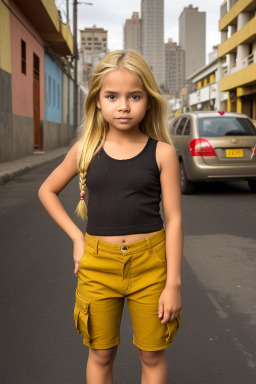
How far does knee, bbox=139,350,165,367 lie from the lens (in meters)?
1.92

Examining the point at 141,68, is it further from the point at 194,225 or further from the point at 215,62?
the point at 215,62

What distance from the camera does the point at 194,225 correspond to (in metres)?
6.48

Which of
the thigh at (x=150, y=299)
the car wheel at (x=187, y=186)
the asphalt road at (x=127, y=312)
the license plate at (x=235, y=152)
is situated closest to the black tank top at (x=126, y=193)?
the thigh at (x=150, y=299)

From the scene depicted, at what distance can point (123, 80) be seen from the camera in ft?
6.23

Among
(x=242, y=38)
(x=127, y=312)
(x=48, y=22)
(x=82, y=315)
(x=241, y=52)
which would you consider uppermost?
(x=242, y=38)

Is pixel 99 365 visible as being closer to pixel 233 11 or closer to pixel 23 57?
pixel 23 57

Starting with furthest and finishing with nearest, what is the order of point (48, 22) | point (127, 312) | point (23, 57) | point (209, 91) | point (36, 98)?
1. point (209, 91)
2. point (36, 98)
3. point (48, 22)
4. point (23, 57)
5. point (127, 312)

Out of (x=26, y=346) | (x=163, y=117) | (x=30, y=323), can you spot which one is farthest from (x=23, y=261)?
(x=163, y=117)

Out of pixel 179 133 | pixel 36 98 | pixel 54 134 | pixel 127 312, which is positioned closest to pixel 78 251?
pixel 127 312

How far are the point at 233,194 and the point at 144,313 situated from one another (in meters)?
7.93

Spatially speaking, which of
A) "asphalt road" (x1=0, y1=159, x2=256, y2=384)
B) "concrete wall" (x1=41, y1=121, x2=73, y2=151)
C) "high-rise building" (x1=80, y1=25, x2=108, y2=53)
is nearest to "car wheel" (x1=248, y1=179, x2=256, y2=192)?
"asphalt road" (x1=0, y1=159, x2=256, y2=384)

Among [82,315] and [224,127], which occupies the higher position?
[224,127]

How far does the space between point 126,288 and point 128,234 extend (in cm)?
21

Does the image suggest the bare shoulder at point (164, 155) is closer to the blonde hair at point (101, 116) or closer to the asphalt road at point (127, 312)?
the blonde hair at point (101, 116)
